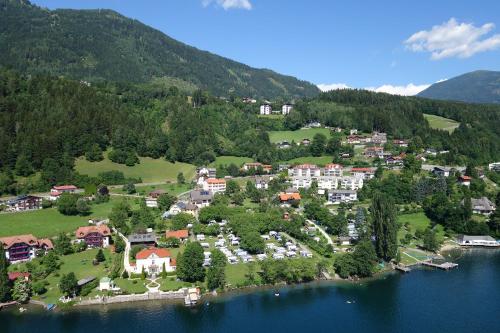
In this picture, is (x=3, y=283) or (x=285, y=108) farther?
(x=285, y=108)

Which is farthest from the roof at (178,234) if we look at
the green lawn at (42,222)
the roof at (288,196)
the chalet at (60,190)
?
the chalet at (60,190)

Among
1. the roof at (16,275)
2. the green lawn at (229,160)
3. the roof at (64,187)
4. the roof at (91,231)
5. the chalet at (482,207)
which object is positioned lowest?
the roof at (16,275)

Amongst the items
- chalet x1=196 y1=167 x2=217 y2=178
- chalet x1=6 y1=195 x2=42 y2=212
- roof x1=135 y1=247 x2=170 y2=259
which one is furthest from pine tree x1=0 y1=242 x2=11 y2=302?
chalet x1=196 y1=167 x2=217 y2=178

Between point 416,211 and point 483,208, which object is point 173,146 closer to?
point 416,211

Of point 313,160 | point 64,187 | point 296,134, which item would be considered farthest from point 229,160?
point 64,187

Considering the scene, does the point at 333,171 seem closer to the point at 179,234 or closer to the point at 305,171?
the point at 305,171

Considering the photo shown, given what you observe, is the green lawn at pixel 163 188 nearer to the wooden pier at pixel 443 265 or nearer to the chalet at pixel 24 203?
the chalet at pixel 24 203

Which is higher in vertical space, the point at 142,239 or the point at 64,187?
the point at 64,187
